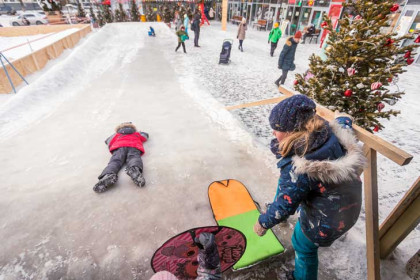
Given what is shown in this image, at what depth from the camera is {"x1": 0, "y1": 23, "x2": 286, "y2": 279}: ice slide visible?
212cm

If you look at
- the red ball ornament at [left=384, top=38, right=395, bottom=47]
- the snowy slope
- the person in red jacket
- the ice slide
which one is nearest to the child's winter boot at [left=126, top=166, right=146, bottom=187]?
the person in red jacket

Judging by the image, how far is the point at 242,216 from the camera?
250 centimetres

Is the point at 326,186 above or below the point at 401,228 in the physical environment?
above

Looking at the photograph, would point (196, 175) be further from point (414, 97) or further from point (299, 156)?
point (414, 97)

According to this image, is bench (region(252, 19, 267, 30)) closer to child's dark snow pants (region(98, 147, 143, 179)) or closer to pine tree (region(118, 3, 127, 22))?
pine tree (region(118, 3, 127, 22))

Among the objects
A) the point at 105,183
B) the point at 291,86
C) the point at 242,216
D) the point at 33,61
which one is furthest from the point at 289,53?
the point at 33,61

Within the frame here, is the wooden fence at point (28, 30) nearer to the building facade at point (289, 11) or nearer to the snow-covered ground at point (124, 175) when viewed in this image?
the snow-covered ground at point (124, 175)

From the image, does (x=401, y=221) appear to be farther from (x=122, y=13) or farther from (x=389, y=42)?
(x=122, y=13)

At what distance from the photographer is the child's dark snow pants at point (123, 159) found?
297cm

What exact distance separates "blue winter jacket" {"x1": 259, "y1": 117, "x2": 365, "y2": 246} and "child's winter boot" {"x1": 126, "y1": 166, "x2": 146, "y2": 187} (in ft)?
6.31

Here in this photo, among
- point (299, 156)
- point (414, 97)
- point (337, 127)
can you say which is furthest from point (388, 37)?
point (414, 97)

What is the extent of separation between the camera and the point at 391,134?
15.2 ft

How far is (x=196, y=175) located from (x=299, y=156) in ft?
6.64

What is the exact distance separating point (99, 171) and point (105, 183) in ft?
1.72
